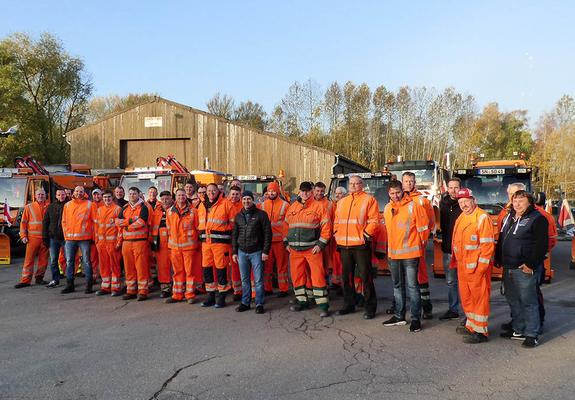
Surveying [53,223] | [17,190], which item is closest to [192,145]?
[17,190]

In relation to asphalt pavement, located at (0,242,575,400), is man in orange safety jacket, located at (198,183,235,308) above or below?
above

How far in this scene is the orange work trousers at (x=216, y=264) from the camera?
7.08 metres

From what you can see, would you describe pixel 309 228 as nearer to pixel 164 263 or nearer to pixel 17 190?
pixel 164 263

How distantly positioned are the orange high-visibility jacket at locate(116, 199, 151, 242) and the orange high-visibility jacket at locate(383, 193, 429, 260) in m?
4.06

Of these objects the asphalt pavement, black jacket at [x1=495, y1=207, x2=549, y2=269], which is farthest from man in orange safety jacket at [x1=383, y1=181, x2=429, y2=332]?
black jacket at [x1=495, y1=207, x2=549, y2=269]

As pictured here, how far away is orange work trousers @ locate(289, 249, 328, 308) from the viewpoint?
6707 millimetres

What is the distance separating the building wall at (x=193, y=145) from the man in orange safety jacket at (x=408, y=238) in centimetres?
1978

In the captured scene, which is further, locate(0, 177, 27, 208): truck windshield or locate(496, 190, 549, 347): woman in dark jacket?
locate(0, 177, 27, 208): truck windshield

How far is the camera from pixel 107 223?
8148 mm

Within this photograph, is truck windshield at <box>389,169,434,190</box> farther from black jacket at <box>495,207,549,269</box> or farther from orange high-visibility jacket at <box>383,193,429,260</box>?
black jacket at <box>495,207,549,269</box>

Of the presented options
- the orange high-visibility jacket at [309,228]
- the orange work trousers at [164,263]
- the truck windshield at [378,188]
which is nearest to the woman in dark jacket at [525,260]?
the orange high-visibility jacket at [309,228]

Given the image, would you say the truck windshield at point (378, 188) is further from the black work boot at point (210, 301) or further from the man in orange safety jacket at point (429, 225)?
the black work boot at point (210, 301)

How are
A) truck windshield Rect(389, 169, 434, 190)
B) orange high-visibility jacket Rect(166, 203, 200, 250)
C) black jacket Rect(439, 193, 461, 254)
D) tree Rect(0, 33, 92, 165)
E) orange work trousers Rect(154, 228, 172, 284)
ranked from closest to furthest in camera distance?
black jacket Rect(439, 193, 461, 254) → orange high-visibility jacket Rect(166, 203, 200, 250) → orange work trousers Rect(154, 228, 172, 284) → truck windshield Rect(389, 169, 434, 190) → tree Rect(0, 33, 92, 165)

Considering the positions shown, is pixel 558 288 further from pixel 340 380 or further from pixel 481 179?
pixel 340 380
